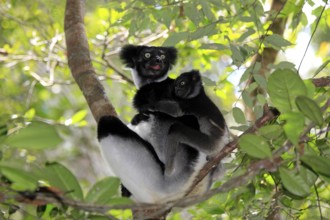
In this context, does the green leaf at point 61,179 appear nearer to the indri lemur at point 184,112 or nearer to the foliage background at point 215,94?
the foliage background at point 215,94

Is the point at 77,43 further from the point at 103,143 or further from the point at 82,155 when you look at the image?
the point at 82,155

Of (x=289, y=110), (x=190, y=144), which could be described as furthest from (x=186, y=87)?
(x=289, y=110)

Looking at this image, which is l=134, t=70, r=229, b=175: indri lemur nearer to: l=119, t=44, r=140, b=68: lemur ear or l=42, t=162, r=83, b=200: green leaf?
l=119, t=44, r=140, b=68: lemur ear

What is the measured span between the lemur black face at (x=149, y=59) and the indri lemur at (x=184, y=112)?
488mm

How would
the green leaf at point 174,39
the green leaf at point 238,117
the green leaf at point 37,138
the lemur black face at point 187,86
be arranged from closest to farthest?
the green leaf at point 37,138
the green leaf at point 238,117
the green leaf at point 174,39
the lemur black face at point 187,86

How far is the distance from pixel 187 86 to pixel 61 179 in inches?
82.3

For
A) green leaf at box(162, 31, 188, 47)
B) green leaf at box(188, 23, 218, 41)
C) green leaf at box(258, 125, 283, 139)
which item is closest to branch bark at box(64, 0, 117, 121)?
green leaf at box(162, 31, 188, 47)

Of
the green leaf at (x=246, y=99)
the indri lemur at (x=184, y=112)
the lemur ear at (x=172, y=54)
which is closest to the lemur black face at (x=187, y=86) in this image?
the indri lemur at (x=184, y=112)

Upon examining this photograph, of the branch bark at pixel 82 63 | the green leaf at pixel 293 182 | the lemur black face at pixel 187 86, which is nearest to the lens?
the green leaf at pixel 293 182

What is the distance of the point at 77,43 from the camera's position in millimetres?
4355

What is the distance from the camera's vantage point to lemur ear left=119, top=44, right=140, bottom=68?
16.8 feet

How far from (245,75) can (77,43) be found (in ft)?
5.52

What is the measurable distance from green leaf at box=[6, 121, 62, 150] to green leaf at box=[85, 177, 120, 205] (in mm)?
342

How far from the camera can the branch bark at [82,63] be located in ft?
12.3
